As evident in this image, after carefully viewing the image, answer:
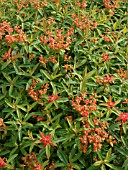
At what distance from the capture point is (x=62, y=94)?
7.73 feet

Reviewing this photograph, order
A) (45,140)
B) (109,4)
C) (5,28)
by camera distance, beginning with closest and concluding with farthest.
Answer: (45,140)
(5,28)
(109,4)

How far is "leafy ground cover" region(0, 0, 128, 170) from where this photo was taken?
220 cm

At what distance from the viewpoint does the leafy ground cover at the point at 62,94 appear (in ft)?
7.20

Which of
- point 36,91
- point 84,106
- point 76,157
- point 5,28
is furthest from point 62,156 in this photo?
point 5,28

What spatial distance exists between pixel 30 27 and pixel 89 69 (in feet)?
1.86

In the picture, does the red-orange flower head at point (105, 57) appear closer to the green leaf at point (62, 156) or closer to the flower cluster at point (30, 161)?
the green leaf at point (62, 156)

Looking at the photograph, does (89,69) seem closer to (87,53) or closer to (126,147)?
(87,53)

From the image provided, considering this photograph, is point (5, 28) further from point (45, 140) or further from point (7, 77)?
point (45, 140)

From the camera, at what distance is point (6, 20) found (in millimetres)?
2686

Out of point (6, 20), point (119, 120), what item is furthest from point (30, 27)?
point (119, 120)

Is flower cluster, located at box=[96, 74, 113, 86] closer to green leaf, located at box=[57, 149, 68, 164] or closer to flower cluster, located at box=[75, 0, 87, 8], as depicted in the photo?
green leaf, located at box=[57, 149, 68, 164]

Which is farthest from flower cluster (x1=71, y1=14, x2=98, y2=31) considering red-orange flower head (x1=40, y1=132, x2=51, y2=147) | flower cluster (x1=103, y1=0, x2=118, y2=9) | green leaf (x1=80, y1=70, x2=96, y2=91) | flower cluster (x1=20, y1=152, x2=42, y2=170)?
flower cluster (x1=20, y1=152, x2=42, y2=170)

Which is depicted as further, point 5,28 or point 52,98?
point 5,28

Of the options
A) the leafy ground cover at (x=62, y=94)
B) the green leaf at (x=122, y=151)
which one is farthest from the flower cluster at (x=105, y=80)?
the green leaf at (x=122, y=151)
